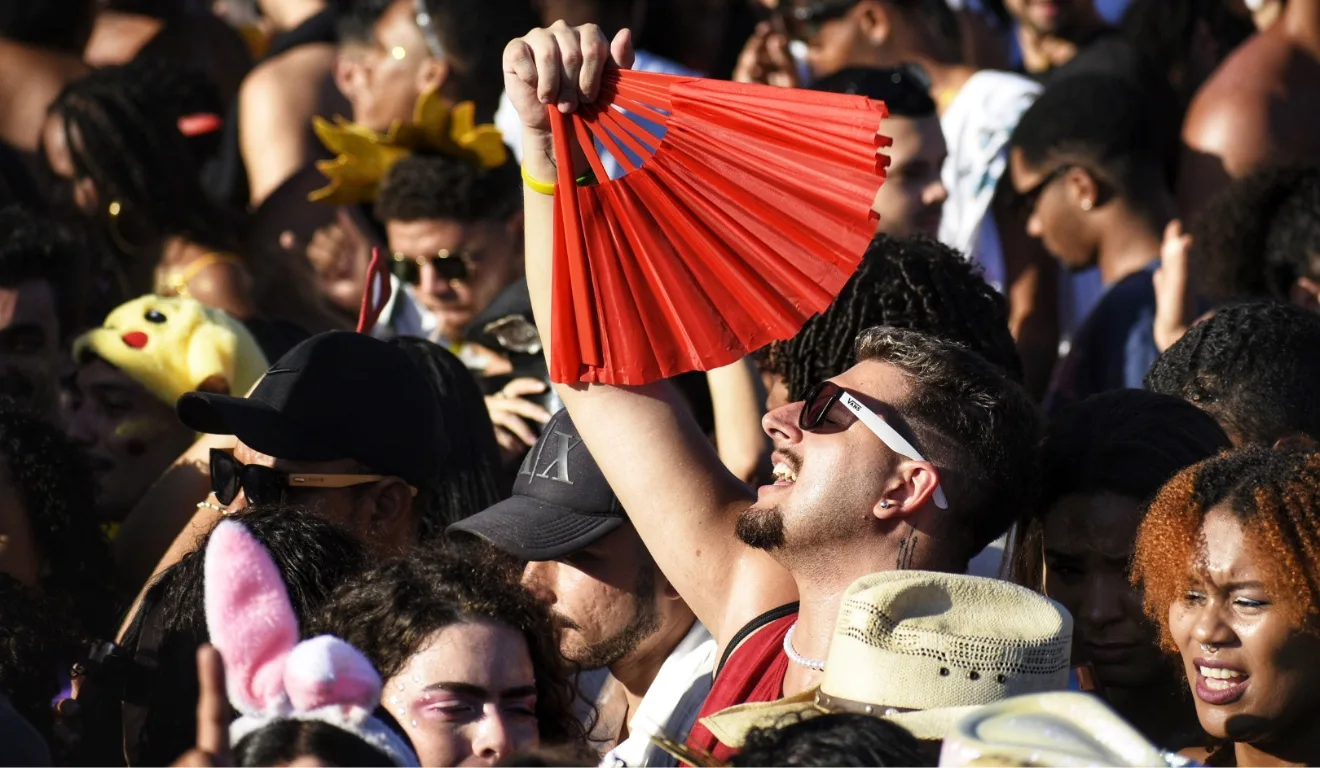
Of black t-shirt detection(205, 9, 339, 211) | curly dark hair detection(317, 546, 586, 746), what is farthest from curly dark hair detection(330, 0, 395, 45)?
curly dark hair detection(317, 546, 586, 746)

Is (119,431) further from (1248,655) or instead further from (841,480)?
(1248,655)

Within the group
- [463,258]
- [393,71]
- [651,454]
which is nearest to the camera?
[651,454]

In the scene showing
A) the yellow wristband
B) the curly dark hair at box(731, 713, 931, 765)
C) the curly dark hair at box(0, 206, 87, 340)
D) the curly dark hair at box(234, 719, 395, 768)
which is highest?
the yellow wristband

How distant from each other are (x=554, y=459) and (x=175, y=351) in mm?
1364

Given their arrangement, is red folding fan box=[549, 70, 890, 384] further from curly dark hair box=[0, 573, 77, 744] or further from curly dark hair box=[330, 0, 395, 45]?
curly dark hair box=[330, 0, 395, 45]

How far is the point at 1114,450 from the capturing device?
3.25 metres

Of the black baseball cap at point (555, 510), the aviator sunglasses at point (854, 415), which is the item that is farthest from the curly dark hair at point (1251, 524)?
the black baseball cap at point (555, 510)

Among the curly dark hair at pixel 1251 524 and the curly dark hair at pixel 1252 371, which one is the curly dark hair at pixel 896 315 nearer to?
the curly dark hair at pixel 1252 371

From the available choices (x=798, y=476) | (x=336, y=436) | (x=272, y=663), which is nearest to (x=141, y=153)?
(x=336, y=436)

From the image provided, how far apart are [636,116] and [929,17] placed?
12.2ft

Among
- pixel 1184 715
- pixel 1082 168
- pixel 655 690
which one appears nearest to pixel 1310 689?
pixel 1184 715

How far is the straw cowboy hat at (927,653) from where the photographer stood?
8.29ft

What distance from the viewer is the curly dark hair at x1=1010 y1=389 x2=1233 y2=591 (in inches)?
127

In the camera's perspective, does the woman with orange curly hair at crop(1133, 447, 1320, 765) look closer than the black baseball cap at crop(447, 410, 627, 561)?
Yes
